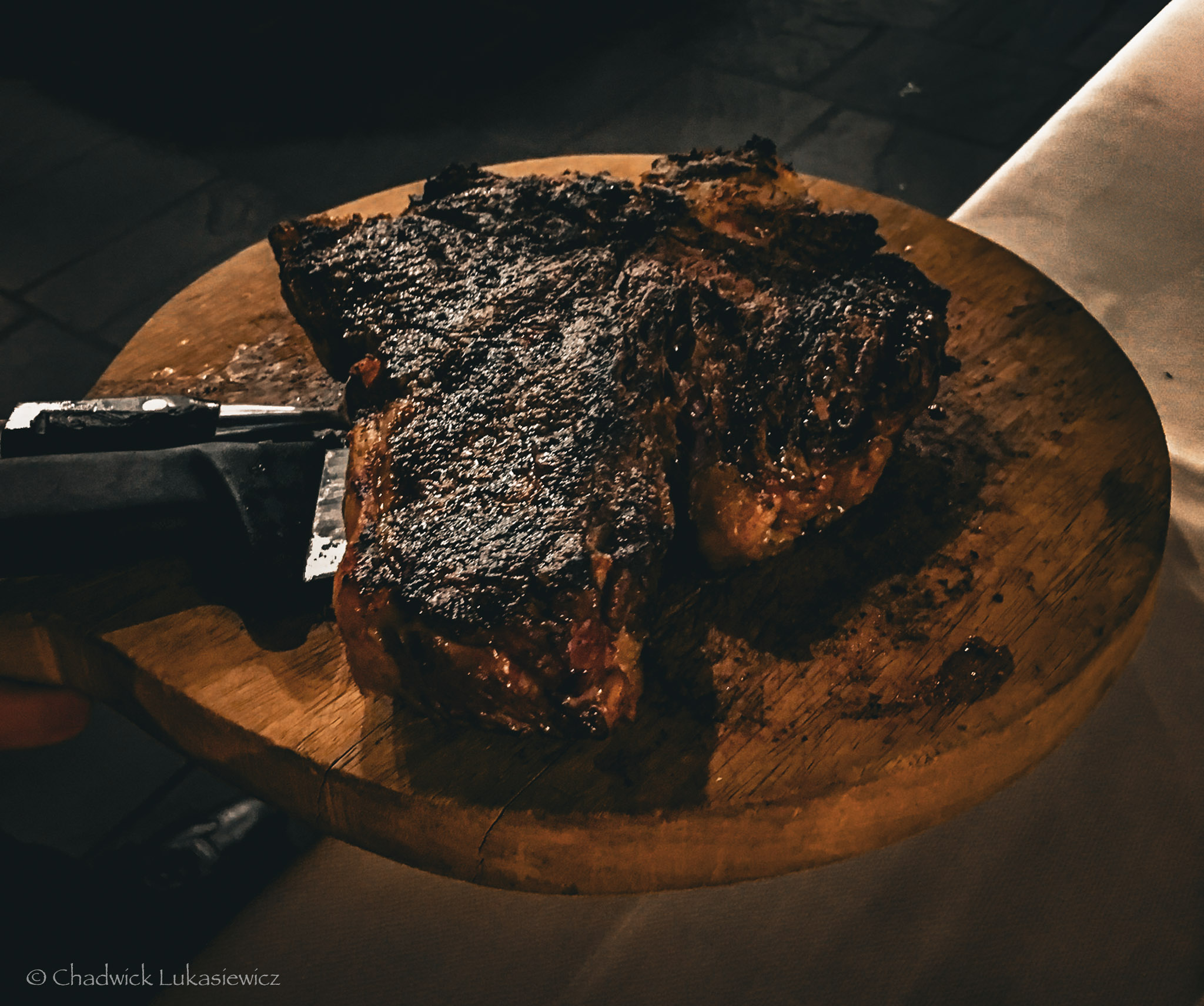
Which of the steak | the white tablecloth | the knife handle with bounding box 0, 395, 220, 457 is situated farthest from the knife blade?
the white tablecloth

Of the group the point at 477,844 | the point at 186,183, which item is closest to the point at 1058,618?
the point at 477,844

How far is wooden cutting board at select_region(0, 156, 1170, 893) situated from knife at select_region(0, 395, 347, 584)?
0.08 metres

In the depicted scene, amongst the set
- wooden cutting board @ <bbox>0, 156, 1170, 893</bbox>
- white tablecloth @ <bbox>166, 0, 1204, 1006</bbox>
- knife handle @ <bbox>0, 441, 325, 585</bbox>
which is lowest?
white tablecloth @ <bbox>166, 0, 1204, 1006</bbox>

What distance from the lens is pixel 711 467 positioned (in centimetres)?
121

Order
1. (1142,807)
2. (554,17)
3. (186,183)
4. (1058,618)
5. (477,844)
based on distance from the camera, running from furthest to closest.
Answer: (554,17) < (186,183) < (1142,807) < (1058,618) < (477,844)

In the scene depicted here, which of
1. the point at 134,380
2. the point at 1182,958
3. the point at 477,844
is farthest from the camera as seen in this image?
the point at 134,380

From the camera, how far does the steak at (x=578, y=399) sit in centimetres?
103

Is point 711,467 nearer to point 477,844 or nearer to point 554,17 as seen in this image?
point 477,844

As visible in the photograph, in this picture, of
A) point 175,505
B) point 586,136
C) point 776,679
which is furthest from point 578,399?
point 586,136

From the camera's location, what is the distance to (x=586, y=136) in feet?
13.5

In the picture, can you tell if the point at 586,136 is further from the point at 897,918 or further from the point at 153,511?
the point at 897,918

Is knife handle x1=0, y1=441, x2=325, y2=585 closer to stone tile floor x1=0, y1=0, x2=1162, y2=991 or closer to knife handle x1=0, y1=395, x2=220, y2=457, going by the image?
knife handle x1=0, y1=395, x2=220, y2=457

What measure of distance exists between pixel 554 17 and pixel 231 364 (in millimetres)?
4105

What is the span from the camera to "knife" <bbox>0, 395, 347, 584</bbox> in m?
1.21
